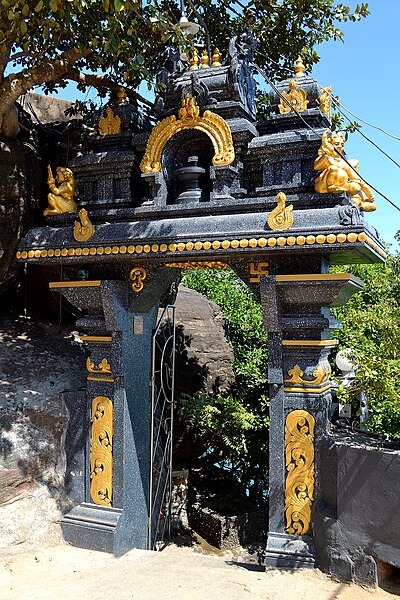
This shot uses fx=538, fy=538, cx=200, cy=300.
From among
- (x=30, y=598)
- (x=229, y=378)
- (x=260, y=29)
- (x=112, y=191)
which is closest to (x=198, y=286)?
(x=229, y=378)

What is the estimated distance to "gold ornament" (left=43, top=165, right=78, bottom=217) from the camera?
5742mm

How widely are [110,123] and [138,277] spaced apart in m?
1.70

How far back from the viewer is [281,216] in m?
4.51

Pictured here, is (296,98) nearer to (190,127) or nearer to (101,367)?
(190,127)

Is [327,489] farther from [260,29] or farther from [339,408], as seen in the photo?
[260,29]

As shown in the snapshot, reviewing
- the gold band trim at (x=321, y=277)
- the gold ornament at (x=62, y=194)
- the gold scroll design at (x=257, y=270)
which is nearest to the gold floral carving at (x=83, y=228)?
the gold ornament at (x=62, y=194)

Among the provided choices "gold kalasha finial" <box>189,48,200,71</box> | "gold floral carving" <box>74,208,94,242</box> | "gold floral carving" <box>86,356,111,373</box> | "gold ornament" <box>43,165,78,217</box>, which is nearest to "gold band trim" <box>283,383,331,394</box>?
"gold floral carving" <box>86,356,111,373</box>

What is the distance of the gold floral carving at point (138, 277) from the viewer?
5504 mm

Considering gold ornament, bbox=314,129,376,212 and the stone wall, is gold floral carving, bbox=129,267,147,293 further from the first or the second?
the stone wall

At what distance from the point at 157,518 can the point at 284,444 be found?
8.39ft

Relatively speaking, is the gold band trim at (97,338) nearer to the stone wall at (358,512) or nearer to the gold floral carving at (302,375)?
the gold floral carving at (302,375)

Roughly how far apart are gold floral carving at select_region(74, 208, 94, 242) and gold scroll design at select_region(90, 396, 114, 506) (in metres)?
1.67

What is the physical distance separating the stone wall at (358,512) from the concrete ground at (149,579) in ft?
0.60

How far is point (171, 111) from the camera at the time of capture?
17.4ft
